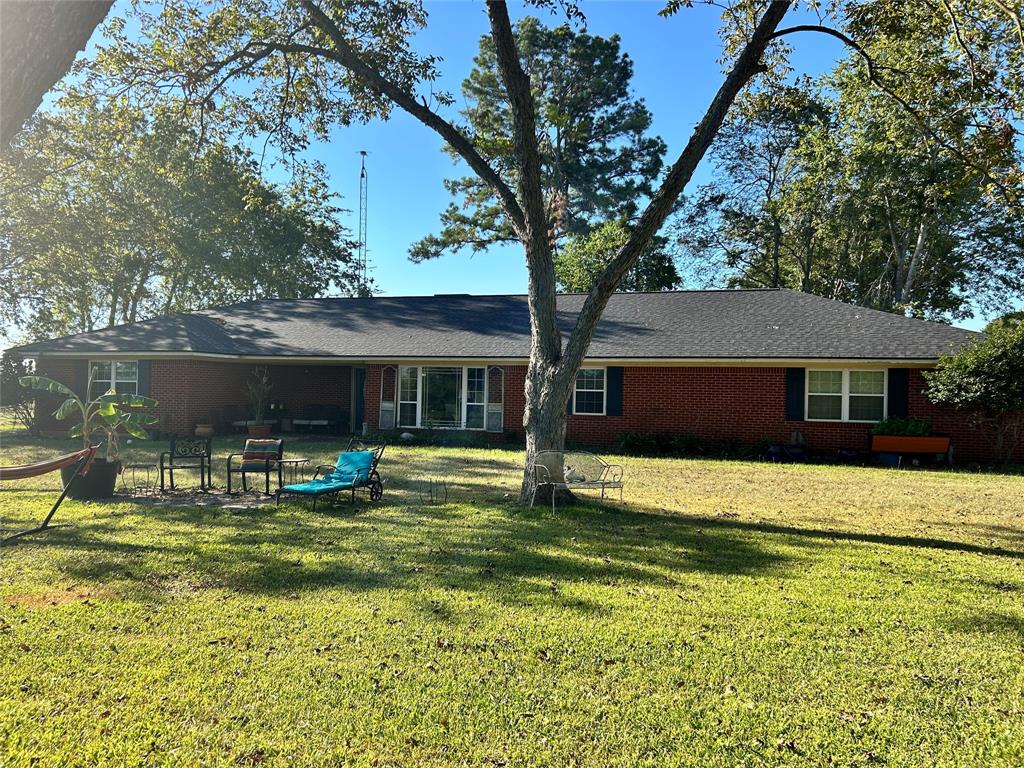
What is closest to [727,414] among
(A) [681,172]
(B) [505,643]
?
(A) [681,172]

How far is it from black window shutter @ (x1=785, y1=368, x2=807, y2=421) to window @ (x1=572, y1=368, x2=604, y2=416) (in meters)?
5.04

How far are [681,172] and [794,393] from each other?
32.1 ft

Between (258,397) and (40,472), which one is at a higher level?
(258,397)

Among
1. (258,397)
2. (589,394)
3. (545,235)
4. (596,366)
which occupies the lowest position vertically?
(258,397)

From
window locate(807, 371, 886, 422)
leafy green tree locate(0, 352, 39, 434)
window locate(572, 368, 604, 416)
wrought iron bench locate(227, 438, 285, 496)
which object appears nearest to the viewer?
wrought iron bench locate(227, 438, 285, 496)

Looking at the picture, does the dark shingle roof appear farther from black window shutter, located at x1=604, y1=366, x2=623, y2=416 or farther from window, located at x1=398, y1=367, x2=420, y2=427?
window, located at x1=398, y1=367, x2=420, y2=427

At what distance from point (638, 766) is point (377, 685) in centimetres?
167

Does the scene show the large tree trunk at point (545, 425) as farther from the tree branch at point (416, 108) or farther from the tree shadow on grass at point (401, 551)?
the tree branch at point (416, 108)

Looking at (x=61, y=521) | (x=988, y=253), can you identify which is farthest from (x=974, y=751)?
(x=988, y=253)

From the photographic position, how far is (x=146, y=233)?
22.9m

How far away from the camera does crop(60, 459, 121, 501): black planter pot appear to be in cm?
941

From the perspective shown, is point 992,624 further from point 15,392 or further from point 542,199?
point 15,392

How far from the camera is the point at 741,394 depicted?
55.5ft

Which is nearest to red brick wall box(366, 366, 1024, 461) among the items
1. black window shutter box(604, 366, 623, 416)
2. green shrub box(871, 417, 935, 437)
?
black window shutter box(604, 366, 623, 416)
